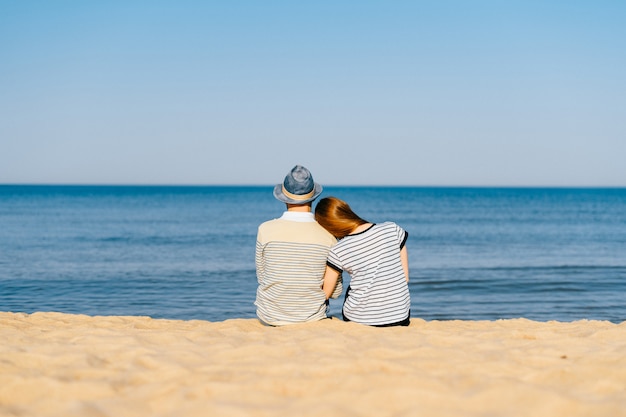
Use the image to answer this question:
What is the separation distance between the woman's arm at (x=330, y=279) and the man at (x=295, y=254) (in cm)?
4

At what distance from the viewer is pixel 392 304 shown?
5551 mm

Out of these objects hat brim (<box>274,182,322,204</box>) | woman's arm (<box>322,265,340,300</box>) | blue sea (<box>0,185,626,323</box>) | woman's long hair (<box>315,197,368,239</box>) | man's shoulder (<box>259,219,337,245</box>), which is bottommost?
blue sea (<box>0,185,626,323</box>)

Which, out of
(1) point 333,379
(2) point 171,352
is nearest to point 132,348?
(2) point 171,352

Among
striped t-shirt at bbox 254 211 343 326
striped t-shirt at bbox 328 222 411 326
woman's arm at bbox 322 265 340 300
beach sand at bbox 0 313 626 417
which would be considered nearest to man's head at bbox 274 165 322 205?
striped t-shirt at bbox 254 211 343 326

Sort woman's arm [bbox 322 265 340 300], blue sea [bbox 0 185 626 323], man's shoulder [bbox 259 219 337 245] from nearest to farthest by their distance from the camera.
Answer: man's shoulder [bbox 259 219 337 245], woman's arm [bbox 322 265 340 300], blue sea [bbox 0 185 626 323]

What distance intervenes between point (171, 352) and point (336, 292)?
6.98ft

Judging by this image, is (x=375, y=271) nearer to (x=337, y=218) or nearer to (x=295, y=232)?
(x=337, y=218)

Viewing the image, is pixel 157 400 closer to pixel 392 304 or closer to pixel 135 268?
pixel 392 304

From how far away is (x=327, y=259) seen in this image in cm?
563

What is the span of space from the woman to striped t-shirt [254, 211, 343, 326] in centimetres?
12

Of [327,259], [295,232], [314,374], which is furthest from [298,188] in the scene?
[314,374]

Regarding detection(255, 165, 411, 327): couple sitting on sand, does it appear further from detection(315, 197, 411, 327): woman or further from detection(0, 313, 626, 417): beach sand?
detection(0, 313, 626, 417): beach sand

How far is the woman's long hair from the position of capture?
216 inches

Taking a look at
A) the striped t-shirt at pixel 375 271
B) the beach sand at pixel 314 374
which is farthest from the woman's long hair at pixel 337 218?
the beach sand at pixel 314 374
